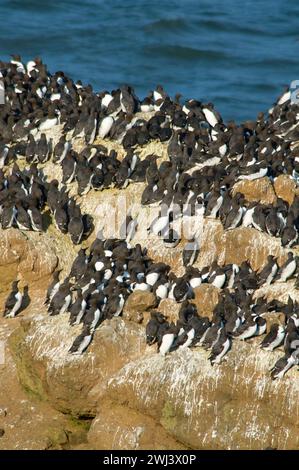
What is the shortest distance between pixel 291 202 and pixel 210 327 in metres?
3.97

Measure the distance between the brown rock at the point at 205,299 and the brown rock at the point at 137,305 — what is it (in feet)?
1.95

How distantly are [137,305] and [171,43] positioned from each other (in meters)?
32.6

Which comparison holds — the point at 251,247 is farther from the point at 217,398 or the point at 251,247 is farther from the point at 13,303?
Result: the point at 13,303

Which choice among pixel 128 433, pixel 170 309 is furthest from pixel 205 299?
pixel 128 433

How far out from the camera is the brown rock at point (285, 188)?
17516 mm

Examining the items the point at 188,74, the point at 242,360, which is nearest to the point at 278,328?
the point at 242,360

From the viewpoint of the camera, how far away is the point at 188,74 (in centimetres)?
4359

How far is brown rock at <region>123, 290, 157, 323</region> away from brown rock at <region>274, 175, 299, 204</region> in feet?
11.5

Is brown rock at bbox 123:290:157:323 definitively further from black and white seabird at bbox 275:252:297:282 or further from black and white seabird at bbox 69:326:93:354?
black and white seabird at bbox 275:252:297:282

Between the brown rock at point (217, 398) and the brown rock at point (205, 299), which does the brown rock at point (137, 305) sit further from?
the brown rock at point (217, 398)

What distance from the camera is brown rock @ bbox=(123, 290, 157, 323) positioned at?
1501 centimetres

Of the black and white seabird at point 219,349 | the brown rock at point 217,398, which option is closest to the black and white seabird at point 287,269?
the brown rock at point 217,398

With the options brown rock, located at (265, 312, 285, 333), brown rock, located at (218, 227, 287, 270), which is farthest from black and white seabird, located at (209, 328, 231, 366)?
brown rock, located at (218, 227, 287, 270)

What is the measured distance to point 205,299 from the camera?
1523 centimetres
